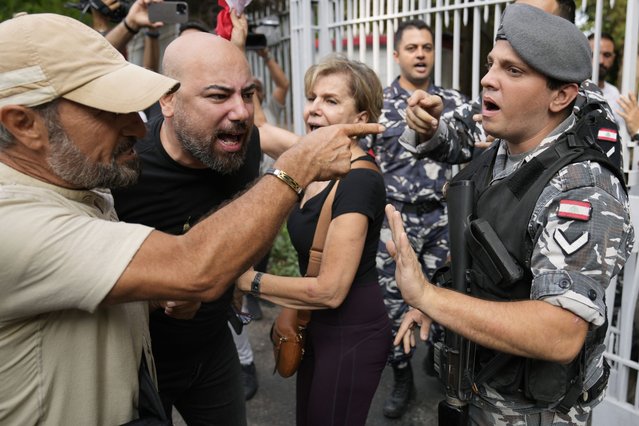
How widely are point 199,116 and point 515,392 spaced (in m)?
1.45

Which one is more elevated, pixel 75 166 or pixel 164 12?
pixel 164 12

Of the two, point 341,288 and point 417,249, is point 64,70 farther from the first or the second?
point 417,249

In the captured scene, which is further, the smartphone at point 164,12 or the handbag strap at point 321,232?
the smartphone at point 164,12

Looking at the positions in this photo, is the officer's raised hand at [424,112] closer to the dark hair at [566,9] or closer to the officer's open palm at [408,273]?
the officer's open palm at [408,273]

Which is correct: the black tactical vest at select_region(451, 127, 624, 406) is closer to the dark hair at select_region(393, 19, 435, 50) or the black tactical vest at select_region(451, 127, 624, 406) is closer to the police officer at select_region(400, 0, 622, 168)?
the police officer at select_region(400, 0, 622, 168)

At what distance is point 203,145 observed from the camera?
6.98 ft

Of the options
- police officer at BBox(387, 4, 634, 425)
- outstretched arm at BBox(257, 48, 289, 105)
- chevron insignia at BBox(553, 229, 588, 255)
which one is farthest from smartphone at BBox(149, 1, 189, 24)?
chevron insignia at BBox(553, 229, 588, 255)

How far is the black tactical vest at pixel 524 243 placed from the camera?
157 centimetres

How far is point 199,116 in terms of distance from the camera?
83.7 inches

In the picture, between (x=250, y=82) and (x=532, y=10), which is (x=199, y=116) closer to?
(x=250, y=82)

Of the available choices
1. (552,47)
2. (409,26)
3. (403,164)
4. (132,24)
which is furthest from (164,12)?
(552,47)

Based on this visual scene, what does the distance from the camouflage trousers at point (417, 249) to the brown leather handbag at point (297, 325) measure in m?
1.54

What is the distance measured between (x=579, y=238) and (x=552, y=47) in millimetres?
570

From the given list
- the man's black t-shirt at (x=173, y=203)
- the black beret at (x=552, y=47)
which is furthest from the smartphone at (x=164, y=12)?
the black beret at (x=552, y=47)
